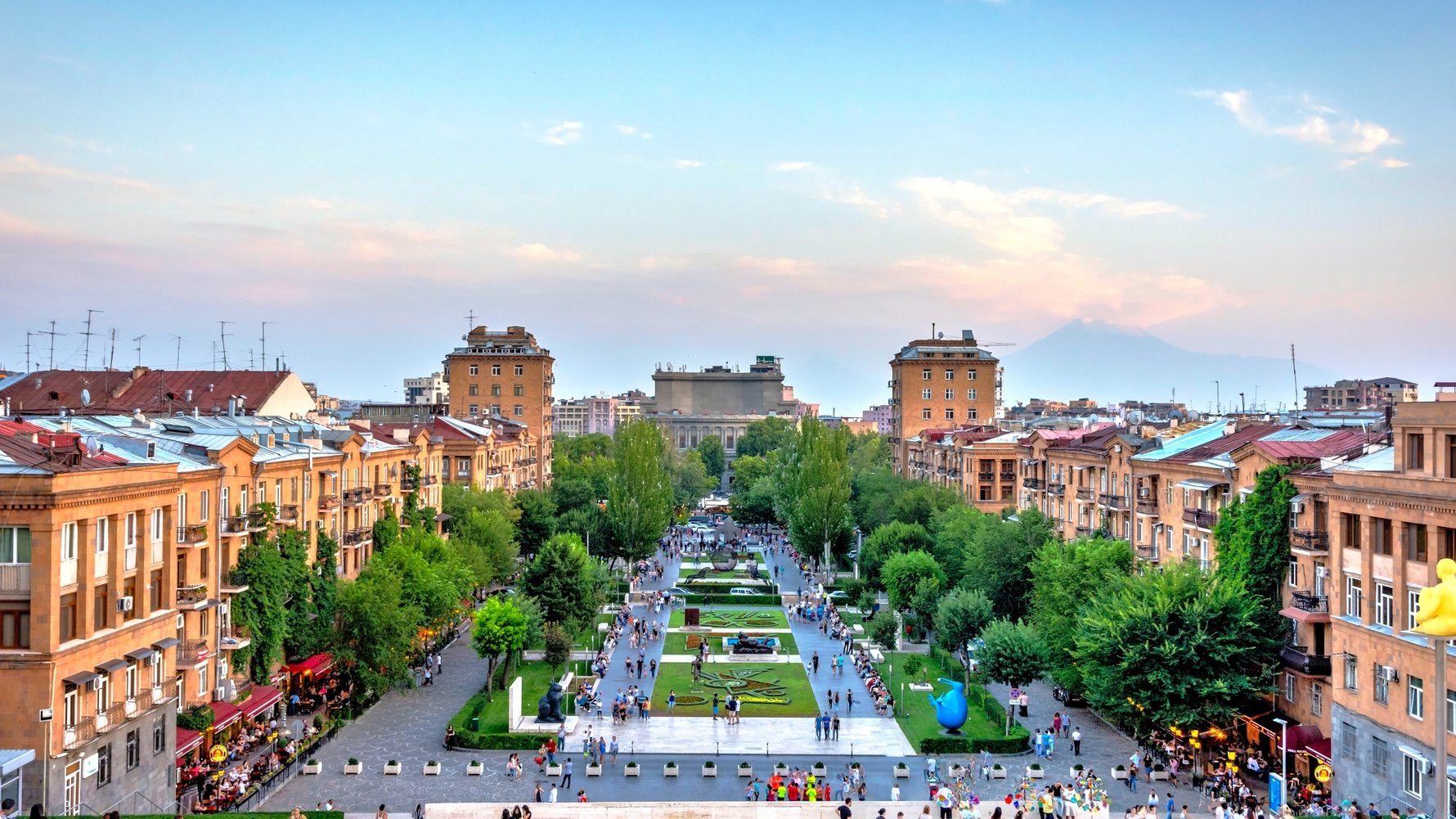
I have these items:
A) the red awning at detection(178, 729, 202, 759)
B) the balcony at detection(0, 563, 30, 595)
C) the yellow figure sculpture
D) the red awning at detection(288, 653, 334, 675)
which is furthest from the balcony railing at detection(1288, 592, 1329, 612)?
the balcony at detection(0, 563, 30, 595)

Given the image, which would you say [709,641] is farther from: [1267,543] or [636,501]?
[1267,543]

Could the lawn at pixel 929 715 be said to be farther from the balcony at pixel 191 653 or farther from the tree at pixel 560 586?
the balcony at pixel 191 653

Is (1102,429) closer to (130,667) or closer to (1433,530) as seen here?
(1433,530)

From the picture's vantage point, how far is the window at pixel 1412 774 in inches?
1332

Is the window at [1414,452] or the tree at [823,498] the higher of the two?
the window at [1414,452]

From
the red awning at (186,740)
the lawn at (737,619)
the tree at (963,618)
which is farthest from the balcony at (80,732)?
the lawn at (737,619)

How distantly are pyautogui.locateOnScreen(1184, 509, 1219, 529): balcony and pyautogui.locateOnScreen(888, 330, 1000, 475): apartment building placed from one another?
259ft

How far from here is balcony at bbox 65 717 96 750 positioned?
32.3 m

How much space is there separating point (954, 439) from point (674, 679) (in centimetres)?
4494

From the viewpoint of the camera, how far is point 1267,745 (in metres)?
42.8

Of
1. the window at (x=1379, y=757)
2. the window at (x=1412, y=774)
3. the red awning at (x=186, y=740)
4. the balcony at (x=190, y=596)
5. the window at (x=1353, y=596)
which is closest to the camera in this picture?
the window at (x=1412, y=774)

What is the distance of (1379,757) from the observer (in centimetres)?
3616

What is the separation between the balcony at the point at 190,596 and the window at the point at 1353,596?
37192 mm

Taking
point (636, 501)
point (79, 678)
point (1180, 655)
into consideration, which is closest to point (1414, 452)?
point (1180, 655)
